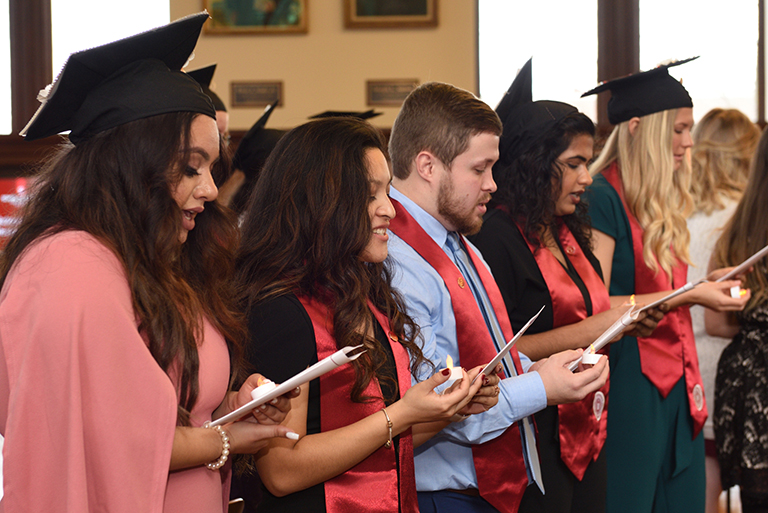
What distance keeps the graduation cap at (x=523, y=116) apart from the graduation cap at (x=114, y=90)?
3.91 feet

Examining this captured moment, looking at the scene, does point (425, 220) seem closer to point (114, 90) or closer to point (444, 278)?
point (444, 278)

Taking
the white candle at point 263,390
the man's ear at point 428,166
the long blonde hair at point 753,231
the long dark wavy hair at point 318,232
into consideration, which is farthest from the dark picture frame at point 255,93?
the white candle at point 263,390

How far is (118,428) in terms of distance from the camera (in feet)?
3.58

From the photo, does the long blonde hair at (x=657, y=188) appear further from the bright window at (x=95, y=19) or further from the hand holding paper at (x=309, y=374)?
the bright window at (x=95, y=19)

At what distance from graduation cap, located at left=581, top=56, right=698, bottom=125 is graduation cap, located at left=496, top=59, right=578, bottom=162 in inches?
14.3

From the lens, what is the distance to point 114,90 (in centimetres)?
123

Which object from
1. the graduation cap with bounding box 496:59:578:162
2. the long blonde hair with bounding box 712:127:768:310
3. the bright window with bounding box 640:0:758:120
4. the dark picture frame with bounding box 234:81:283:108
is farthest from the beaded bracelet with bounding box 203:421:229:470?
the bright window with bounding box 640:0:758:120

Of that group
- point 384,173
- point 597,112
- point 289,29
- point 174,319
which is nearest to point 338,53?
point 289,29

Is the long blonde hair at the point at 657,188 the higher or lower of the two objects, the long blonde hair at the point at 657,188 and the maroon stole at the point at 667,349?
the higher

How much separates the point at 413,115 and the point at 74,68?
0.90 m

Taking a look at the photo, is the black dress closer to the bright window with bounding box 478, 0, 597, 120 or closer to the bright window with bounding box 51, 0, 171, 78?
the bright window with bounding box 478, 0, 597, 120

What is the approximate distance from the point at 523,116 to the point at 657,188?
0.62 metres

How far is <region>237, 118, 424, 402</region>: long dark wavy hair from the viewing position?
1.42 m

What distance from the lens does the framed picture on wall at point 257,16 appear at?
5145 mm
